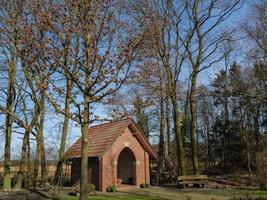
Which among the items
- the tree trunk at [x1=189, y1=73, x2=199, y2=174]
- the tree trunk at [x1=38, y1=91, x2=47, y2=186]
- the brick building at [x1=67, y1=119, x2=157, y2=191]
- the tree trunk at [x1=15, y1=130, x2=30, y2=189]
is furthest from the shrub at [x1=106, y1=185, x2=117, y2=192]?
the tree trunk at [x1=189, y1=73, x2=199, y2=174]

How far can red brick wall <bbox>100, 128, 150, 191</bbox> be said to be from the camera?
937 inches

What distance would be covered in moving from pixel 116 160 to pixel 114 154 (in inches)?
19.2

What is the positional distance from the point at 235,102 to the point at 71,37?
34.0 meters

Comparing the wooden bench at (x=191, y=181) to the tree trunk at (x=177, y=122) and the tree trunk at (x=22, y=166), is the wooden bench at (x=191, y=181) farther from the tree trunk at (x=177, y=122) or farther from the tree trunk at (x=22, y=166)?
the tree trunk at (x=22, y=166)

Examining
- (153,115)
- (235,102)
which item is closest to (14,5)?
(153,115)

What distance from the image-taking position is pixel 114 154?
24625mm

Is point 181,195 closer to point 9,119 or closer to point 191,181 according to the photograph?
point 191,181

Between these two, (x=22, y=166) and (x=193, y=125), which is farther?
(x=193, y=125)

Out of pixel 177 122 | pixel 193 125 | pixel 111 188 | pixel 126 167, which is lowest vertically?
pixel 111 188

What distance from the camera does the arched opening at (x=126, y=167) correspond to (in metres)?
27.8

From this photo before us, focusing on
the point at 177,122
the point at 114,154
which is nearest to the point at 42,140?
the point at 114,154

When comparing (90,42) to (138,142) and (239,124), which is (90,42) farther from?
(239,124)

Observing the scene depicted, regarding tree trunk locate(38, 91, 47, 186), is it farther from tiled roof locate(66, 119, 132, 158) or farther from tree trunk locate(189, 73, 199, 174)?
tree trunk locate(189, 73, 199, 174)

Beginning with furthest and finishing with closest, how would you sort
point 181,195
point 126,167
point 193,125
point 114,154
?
1. point 126,167
2. point 114,154
3. point 193,125
4. point 181,195
